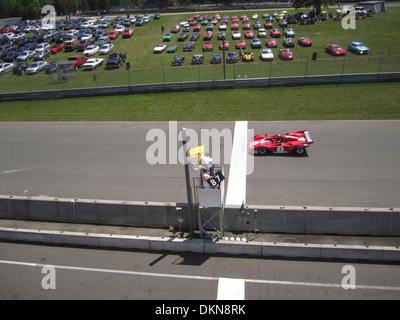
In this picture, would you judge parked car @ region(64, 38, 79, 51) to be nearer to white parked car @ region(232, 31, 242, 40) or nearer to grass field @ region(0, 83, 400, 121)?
grass field @ region(0, 83, 400, 121)

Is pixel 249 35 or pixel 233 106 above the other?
pixel 249 35

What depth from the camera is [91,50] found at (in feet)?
131

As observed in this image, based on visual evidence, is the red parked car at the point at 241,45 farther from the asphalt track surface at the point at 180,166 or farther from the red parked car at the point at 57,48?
the red parked car at the point at 57,48

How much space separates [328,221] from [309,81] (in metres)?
17.8

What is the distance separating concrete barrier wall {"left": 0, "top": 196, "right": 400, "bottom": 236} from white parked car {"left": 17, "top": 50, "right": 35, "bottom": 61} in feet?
118

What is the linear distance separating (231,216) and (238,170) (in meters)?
4.05

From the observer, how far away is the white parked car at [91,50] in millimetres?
39375

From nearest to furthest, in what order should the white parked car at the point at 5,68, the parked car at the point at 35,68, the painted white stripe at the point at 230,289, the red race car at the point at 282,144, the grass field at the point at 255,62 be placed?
the painted white stripe at the point at 230,289 < the red race car at the point at 282,144 < the grass field at the point at 255,62 < the parked car at the point at 35,68 < the white parked car at the point at 5,68

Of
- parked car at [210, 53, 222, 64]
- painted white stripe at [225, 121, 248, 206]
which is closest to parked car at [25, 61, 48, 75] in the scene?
parked car at [210, 53, 222, 64]

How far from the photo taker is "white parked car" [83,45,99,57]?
39.4 meters

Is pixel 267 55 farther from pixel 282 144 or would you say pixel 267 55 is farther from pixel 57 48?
pixel 57 48

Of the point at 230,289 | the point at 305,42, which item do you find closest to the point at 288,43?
the point at 305,42

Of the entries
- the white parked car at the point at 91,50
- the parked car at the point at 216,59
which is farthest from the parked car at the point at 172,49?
the white parked car at the point at 91,50

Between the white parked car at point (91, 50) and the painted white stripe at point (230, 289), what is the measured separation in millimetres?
37603
